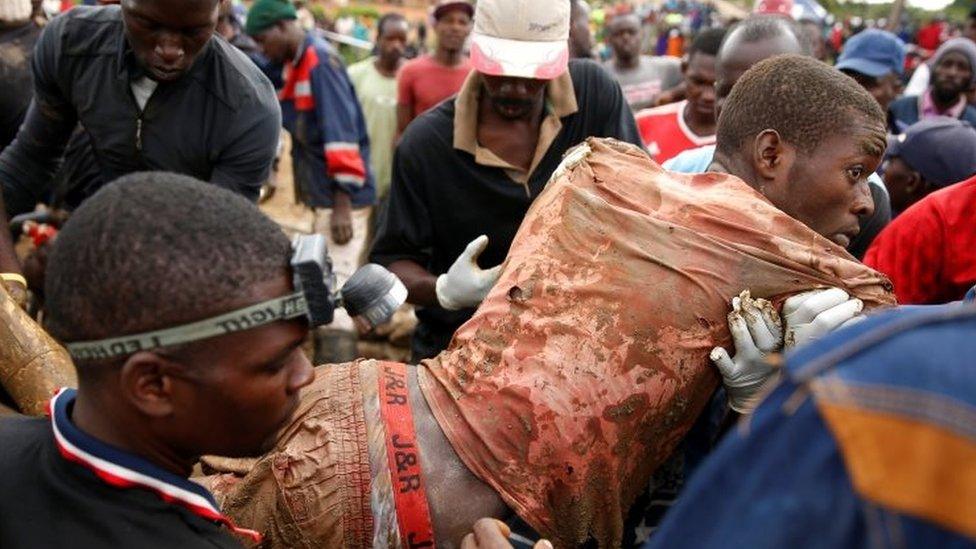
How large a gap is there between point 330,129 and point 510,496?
13.1 feet

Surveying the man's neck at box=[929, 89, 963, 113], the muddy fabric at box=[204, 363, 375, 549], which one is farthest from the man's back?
the man's neck at box=[929, 89, 963, 113]

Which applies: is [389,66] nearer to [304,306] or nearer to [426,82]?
[426,82]

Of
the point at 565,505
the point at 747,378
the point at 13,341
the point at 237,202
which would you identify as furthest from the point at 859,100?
the point at 13,341

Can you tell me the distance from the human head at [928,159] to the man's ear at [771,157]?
1.83 meters

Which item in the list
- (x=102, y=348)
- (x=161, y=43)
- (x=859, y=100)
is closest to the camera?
(x=102, y=348)

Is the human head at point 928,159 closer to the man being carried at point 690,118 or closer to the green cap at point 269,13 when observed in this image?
the man being carried at point 690,118

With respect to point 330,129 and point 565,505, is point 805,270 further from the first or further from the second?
point 330,129

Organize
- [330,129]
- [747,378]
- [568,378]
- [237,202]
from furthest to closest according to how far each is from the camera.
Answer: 1. [330,129]
2. [747,378]
3. [568,378]
4. [237,202]

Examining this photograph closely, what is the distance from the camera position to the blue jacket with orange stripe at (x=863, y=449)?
0.77 metres

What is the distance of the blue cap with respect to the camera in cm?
519

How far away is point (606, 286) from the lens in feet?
6.09

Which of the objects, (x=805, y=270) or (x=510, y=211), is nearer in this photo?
(x=805, y=270)

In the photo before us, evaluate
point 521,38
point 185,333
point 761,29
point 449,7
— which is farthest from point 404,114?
point 185,333

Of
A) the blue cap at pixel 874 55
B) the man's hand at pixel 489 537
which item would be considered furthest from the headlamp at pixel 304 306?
the blue cap at pixel 874 55
